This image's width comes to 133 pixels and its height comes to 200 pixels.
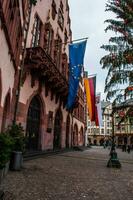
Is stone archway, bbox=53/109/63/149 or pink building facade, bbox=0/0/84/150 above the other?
pink building facade, bbox=0/0/84/150

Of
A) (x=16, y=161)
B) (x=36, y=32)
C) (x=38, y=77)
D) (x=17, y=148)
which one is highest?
(x=36, y=32)

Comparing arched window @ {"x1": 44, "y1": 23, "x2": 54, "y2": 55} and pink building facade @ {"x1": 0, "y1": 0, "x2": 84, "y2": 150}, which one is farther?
arched window @ {"x1": 44, "y1": 23, "x2": 54, "y2": 55}

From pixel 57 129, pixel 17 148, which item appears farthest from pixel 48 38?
pixel 17 148

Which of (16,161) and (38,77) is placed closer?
(16,161)

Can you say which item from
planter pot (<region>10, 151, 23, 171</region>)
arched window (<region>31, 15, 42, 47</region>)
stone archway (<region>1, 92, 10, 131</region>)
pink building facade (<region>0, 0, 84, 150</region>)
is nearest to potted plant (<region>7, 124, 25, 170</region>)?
planter pot (<region>10, 151, 23, 171</region>)

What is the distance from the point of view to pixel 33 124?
16438 mm

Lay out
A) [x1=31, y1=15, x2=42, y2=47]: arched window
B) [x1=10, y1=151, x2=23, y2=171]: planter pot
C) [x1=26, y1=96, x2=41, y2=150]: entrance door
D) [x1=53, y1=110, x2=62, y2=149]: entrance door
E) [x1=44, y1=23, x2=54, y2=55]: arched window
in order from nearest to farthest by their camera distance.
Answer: [x1=10, y1=151, x2=23, y2=171]: planter pot
[x1=26, y1=96, x2=41, y2=150]: entrance door
[x1=31, y1=15, x2=42, y2=47]: arched window
[x1=44, y1=23, x2=54, y2=55]: arched window
[x1=53, y1=110, x2=62, y2=149]: entrance door

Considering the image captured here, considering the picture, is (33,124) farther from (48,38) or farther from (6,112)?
(48,38)

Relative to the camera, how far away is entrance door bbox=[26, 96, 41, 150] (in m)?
15.8

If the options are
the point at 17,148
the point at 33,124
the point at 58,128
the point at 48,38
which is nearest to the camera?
the point at 17,148

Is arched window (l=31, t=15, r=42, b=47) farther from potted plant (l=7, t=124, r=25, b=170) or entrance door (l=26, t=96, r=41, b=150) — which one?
potted plant (l=7, t=124, r=25, b=170)

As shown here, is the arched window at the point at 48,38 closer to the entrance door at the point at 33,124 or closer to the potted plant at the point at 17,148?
the entrance door at the point at 33,124

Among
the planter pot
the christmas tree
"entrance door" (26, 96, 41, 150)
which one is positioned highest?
the christmas tree

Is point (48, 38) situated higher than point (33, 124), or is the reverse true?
point (48, 38)
